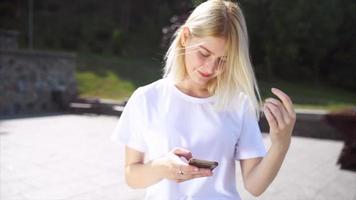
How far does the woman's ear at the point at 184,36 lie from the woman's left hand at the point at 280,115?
39 cm

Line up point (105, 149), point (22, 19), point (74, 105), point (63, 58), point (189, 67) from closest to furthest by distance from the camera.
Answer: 1. point (189, 67)
2. point (105, 149)
3. point (74, 105)
4. point (63, 58)
5. point (22, 19)

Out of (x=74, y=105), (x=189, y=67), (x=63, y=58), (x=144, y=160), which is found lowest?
(x=74, y=105)

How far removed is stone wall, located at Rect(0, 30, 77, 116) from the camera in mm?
11078

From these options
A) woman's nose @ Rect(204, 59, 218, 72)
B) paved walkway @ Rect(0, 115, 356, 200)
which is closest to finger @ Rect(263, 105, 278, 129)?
Result: woman's nose @ Rect(204, 59, 218, 72)

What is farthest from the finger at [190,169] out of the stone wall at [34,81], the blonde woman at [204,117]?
the stone wall at [34,81]

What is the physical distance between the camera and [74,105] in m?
11.2

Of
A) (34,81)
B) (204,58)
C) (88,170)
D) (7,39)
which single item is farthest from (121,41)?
(204,58)

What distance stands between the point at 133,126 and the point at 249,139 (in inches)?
17.6

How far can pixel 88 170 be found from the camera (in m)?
4.92

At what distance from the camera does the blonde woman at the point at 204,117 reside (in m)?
1.41

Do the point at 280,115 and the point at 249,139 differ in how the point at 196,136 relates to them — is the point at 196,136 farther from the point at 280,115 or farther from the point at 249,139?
the point at 280,115

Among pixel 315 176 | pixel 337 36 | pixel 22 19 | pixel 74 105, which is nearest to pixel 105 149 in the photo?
pixel 315 176

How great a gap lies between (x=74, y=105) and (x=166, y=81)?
1007 cm

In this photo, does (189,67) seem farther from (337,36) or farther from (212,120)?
(337,36)
